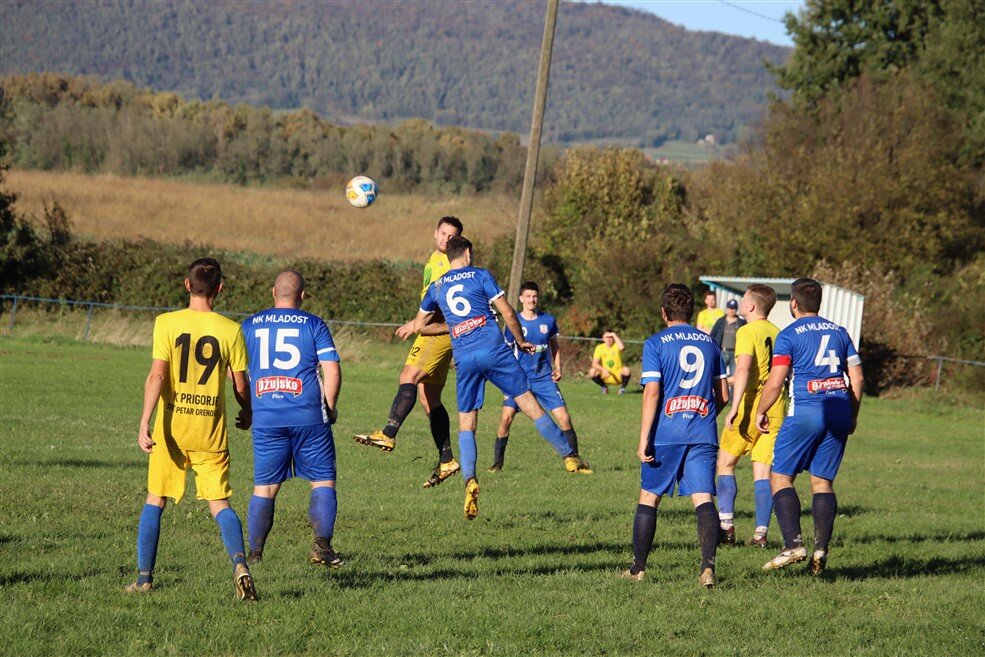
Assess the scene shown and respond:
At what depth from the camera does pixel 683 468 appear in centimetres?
862

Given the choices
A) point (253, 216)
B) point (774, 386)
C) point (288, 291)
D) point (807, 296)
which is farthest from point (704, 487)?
point (253, 216)

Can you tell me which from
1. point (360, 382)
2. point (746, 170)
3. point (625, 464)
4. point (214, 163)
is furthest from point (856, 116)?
point (214, 163)

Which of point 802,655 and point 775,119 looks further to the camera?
point 775,119

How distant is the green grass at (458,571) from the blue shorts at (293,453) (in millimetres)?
738

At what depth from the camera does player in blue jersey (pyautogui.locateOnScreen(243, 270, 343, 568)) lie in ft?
26.6

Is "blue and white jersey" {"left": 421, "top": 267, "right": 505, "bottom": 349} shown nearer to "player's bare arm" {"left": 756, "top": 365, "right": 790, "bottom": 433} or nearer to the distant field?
"player's bare arm" {"left": 756, "top": 365, "right": 790, "bottom": 433}

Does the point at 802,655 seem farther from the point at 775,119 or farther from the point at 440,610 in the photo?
the point at 775,119

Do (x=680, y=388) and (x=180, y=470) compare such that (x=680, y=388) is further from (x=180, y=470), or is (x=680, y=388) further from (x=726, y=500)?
(x=180, y=470)

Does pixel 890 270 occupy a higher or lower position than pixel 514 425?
higher

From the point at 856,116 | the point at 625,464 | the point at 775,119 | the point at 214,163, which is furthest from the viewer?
the point at 214,163

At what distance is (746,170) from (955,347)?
14.2 m

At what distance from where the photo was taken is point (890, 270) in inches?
1629

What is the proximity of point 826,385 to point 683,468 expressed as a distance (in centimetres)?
154

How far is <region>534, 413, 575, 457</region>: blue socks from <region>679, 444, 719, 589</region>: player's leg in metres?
2.28
